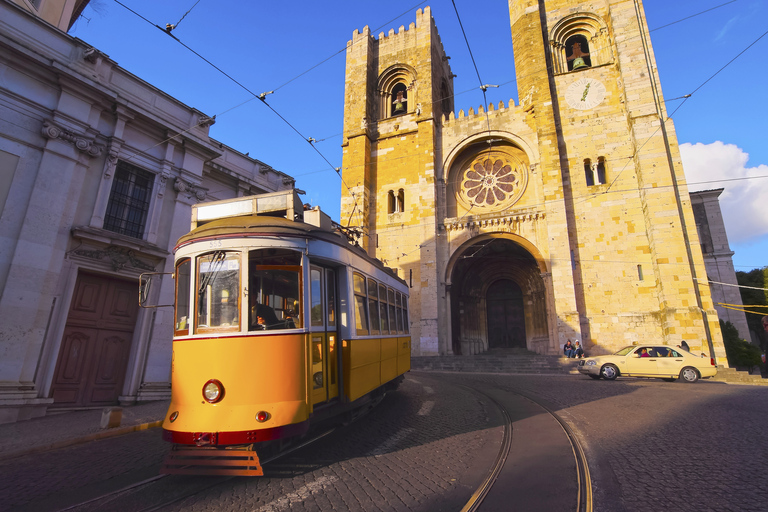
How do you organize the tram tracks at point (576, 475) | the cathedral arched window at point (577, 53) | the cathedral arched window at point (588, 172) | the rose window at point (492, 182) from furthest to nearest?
the rose window at point (492, 182) → the cathedral arched window at point (577, 53) → the cathedral arched window at point (588, 172) → the tram tracks at point (576, 475)

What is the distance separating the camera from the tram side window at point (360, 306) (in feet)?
17.1

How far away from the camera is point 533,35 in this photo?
20.8 meters

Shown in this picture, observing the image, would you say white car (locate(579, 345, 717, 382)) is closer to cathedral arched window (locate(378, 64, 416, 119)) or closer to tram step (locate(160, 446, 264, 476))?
tram step (locate(160, 446, 264, 476))

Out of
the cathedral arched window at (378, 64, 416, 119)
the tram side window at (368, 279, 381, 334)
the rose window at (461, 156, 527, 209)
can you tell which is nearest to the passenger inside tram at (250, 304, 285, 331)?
the tram side window at (368, 279, 381, 334)

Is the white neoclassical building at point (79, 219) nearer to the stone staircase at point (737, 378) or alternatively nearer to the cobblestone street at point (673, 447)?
the cobblestone street at point (673, 447)

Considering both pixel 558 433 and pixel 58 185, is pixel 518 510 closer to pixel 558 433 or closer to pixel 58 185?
pixel 558 433

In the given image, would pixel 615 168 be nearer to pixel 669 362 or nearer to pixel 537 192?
pixel 537 192

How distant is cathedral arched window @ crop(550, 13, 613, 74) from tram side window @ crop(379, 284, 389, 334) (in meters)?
20.2

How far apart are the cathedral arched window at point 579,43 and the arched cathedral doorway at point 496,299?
35.6 ft

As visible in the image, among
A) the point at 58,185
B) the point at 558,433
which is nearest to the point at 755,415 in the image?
the point at 558,433

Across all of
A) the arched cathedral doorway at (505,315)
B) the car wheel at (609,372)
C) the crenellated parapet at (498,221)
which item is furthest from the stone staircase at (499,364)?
the crenellated parapet at (498,221)

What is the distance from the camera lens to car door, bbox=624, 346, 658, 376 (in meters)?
11.5

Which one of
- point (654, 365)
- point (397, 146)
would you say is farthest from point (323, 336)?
point (397, 146)

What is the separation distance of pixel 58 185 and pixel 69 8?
39.0ft
